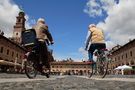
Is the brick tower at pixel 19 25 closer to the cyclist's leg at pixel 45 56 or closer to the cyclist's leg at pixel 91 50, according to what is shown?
the cyclist's leg at pixel 91 50

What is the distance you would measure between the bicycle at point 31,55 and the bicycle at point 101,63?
6.93 feet

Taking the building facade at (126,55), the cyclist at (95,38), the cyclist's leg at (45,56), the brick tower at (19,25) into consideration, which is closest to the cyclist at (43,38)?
the cyclist's leg at (45,56)

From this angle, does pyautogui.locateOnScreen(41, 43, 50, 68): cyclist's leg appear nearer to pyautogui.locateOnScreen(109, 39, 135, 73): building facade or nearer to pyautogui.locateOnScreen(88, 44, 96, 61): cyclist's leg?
pyautogui.locateOnScreen(88, 44, 96, 61): cyclist's leg

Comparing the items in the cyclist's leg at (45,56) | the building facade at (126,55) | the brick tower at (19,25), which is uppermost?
the brick tower at (19,25)

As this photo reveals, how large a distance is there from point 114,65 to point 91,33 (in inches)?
2778

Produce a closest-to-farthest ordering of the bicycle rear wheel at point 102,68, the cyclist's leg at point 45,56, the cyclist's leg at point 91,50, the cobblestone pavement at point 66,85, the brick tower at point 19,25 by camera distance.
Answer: the cobblestone pavement at point 66,85
the cyclist's leg at point 45,56
the bicycle rear wheel at point 102,68
the cyclist's leg at point 91,50
the brick tower at point 19,25

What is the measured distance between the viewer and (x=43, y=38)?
373 inches

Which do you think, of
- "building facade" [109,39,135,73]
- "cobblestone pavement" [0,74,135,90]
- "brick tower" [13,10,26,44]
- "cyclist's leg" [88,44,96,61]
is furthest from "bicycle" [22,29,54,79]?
"brick tower" [13,10,26,44]

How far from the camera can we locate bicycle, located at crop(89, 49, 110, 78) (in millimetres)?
10466

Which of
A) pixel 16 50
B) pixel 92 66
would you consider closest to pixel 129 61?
pixel 16 50

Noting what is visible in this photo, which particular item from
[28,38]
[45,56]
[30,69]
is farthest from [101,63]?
[28,38]

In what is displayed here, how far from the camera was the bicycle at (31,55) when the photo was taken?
360 inches

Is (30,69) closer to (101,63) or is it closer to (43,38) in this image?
(43,38)

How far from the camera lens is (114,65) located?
80.1 m
